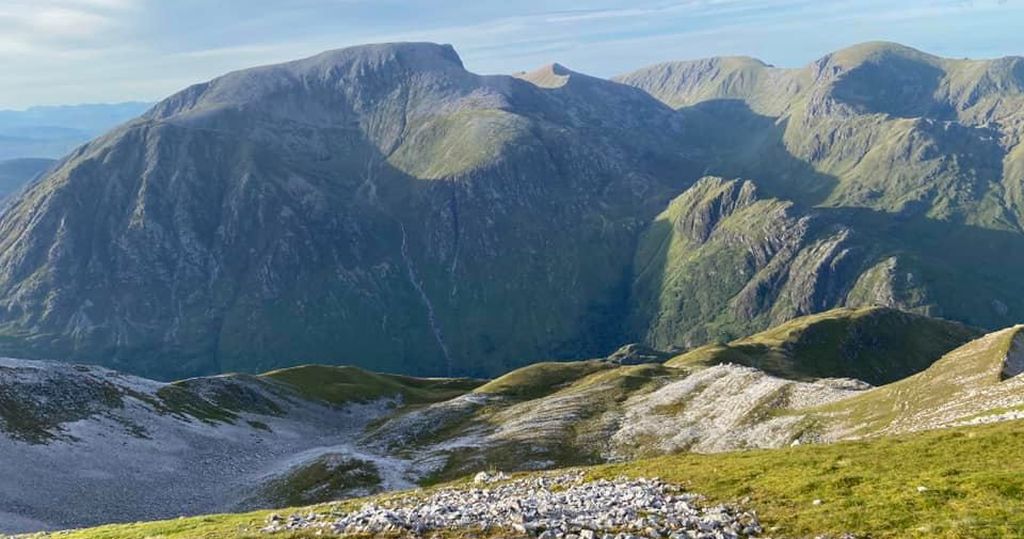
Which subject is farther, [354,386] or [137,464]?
[354,386]

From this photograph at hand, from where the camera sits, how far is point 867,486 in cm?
3484

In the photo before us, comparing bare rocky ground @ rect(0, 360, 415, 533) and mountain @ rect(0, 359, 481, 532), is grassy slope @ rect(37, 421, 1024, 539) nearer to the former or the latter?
bare rocky ground @ rect(0, 360, 415, 533)

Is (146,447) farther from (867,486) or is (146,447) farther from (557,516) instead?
(867,486)

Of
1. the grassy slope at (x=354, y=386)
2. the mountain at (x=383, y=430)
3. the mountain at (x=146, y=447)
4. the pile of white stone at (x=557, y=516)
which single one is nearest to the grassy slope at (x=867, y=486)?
the pile of white stone at (x=557, y=516)

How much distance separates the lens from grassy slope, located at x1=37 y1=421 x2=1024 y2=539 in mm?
29406

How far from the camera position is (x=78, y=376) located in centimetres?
11688

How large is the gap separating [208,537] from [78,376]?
100.0m

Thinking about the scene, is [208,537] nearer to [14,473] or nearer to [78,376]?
[14,473]

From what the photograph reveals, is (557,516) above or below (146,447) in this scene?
above

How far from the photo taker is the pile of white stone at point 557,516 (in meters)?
29.9

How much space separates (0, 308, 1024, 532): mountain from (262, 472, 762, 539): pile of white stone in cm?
3164

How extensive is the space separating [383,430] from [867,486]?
107 meters

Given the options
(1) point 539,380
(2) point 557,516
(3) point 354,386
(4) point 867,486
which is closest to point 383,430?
(1) point 539,380

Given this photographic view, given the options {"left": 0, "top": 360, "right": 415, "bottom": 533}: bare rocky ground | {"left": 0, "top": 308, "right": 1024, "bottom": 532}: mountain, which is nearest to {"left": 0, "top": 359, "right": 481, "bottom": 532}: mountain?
{"left": 0, "top": 360, "right": 415, "bottom": 533}: bare rocky ground
